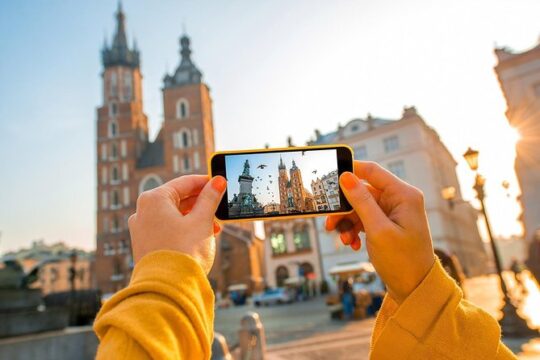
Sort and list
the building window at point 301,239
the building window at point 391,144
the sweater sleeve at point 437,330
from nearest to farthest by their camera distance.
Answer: the sweater sleeve at point 437,330
the building window at point 391,144
the building window at point 301,239

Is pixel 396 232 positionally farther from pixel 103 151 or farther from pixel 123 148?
pixel 103 151

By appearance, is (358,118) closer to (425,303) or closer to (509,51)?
(509,51)

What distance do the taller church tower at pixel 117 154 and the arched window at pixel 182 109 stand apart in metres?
9.14

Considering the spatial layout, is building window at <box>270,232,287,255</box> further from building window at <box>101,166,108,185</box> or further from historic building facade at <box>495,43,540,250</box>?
building window at <box>101,166,108,185</box>

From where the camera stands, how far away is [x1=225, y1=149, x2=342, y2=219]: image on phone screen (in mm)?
1754

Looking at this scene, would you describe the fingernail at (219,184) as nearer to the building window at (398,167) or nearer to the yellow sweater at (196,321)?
the yellow sweater at (196,321)

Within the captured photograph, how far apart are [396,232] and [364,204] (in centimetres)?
17

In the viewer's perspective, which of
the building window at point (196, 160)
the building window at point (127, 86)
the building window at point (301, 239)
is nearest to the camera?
the building window at point (301, 239)

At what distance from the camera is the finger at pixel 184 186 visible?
1.41 meters

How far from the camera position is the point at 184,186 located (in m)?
1.50

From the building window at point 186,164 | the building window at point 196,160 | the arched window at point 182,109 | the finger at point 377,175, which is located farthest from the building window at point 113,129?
the finger at point 377,175

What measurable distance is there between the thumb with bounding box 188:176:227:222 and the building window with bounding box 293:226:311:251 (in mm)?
37781

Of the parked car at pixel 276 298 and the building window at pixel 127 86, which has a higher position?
the building window at pixel 127 86

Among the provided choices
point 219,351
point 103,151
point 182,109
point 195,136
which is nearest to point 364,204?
point 219,351
